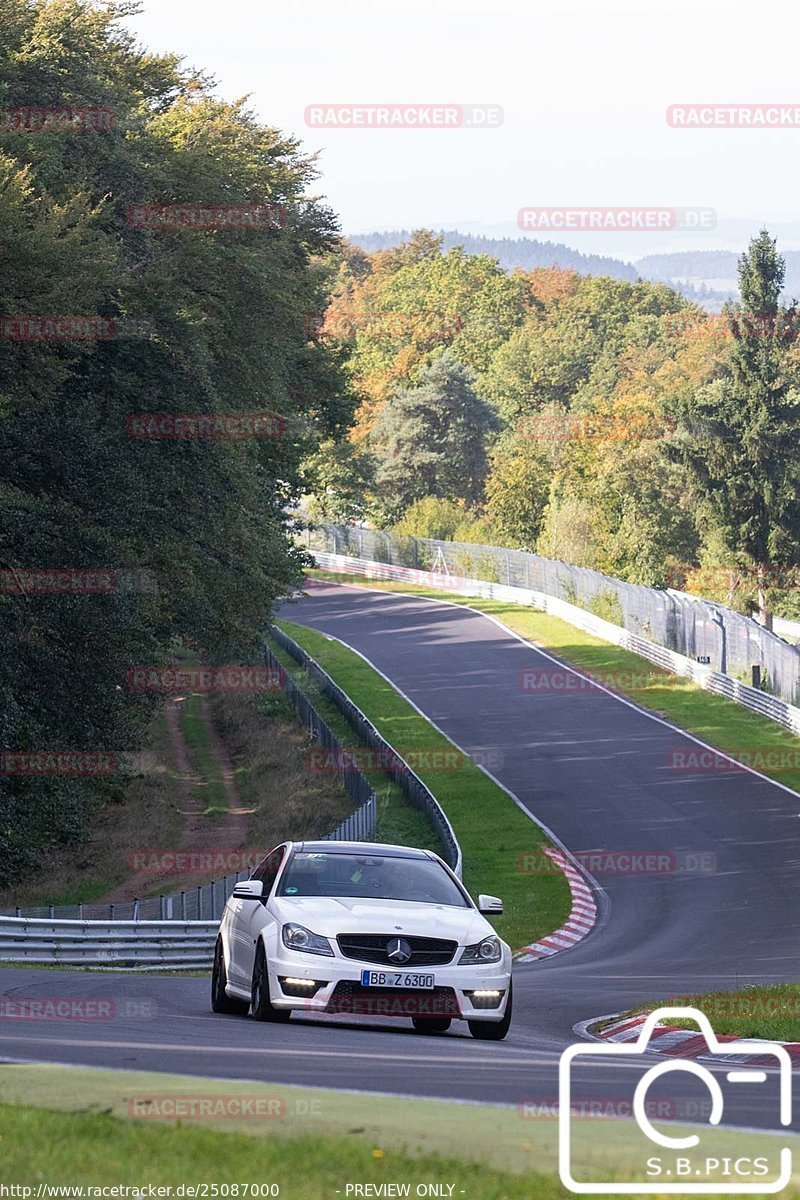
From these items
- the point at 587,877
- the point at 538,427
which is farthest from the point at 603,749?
the point at 538,427

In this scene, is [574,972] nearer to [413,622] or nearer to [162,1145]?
[162,1145]

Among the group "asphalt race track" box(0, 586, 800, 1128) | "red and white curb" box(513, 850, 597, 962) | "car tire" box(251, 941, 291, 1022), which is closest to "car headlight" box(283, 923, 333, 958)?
"car tire" box(251, 941, 291, 1022)

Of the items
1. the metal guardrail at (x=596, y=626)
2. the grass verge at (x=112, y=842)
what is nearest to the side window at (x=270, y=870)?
the grass verge at (x=112, y=842)

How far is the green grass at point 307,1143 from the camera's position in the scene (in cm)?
628

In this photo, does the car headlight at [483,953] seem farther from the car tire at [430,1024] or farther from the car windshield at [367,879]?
the car windshield at [367,879]

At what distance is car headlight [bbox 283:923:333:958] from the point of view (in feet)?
42.0

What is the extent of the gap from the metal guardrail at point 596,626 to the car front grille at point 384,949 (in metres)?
38.8

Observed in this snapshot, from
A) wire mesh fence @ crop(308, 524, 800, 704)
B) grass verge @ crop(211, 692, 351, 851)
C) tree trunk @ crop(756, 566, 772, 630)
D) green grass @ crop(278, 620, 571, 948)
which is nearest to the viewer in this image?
green grass @ crop(278, 620, 571, 948)

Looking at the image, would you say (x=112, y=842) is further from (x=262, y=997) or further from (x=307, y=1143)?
(x=307, y=1143)

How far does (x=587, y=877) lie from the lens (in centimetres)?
3406

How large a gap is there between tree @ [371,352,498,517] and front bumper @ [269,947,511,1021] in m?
107

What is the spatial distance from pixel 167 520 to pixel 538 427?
92.7 meters

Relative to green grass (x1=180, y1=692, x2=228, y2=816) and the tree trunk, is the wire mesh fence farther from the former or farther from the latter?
green grass (x1=180, y1=692, x2=228, y2=816)

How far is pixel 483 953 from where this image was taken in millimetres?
13148
